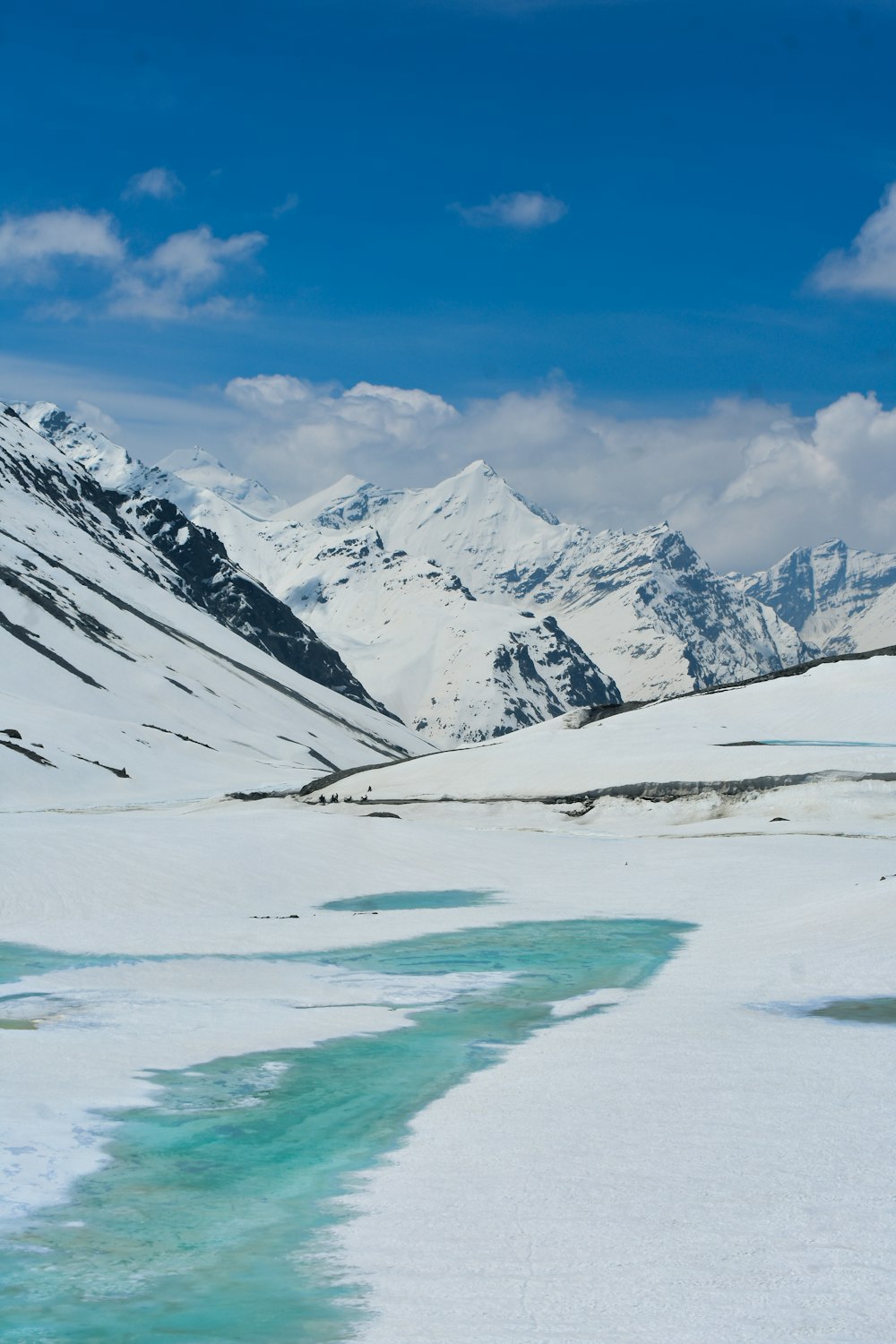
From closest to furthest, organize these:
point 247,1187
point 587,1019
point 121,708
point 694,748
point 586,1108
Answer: point 247,1187, point 586,1108, point 587,1019, point 694,748, point 121,708

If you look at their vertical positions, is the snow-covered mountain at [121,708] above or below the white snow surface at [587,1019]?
above

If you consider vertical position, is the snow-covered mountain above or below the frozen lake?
above

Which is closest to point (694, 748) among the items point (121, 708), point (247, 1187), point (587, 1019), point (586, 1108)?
point (587, 1019)

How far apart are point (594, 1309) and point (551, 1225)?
52.5 inches

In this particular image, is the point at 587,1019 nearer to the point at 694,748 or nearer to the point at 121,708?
the point at 694,748

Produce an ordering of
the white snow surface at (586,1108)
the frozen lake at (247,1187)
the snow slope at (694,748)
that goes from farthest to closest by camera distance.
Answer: the snow slope at (694,748)
the frozen lake at (247,1187)
the white snow surface at (586,1108)

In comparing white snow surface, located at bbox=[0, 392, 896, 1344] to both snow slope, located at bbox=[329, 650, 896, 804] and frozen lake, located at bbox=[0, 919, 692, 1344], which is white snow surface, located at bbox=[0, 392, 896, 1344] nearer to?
snow slope, located at bbox=[329, 650, 896, 804]

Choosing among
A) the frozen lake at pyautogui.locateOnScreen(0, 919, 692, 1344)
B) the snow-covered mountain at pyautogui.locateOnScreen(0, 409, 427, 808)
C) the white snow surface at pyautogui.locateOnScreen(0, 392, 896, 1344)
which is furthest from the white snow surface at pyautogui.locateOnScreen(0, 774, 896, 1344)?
the snow-covered mountain at pyautogui.locateOnScreen(0, 409, 427, 808)

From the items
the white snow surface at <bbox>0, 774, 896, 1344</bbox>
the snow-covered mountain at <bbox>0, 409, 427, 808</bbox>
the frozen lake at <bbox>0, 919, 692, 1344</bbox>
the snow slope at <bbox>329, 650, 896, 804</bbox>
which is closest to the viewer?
the white snow surface at <bbox>0, 774, 896, 1344</bbox>

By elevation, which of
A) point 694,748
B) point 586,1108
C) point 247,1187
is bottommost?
point 247,1187

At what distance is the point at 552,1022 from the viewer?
1567cm

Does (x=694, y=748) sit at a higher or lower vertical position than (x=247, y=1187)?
higher

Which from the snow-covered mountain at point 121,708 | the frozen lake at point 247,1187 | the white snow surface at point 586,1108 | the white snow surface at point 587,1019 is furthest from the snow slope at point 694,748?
the frozen lake at point 247,1187

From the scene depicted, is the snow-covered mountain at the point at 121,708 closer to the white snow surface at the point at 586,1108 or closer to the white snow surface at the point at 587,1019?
the white snow surface at the point at 587,1019
